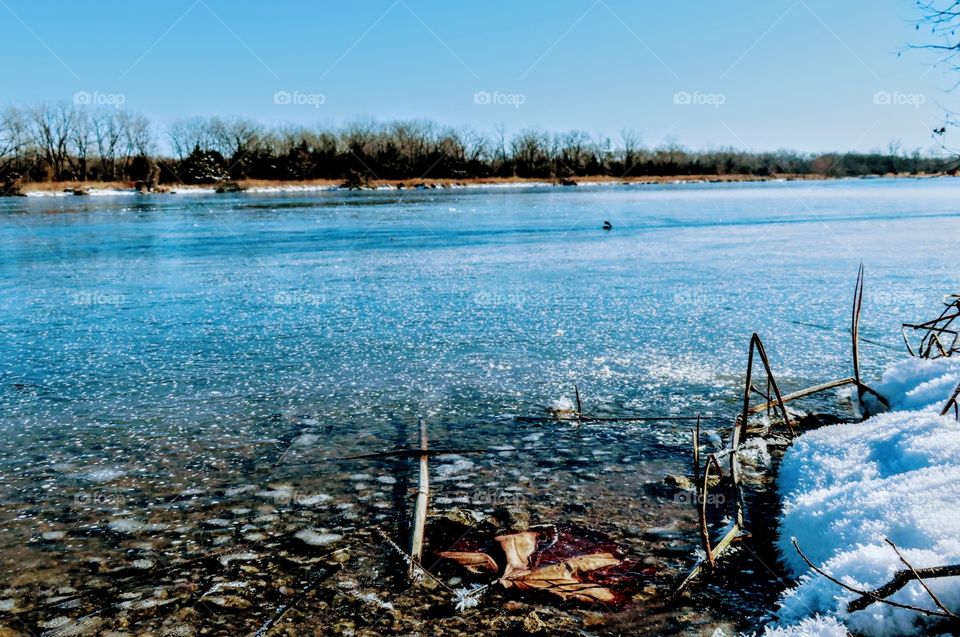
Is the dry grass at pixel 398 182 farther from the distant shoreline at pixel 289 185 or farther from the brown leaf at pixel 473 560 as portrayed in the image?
the brown leaf at pixel 473 560

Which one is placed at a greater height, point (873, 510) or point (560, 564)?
point (873, 510)

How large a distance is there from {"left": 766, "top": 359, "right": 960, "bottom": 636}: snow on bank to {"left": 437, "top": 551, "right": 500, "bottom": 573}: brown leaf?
1.12m

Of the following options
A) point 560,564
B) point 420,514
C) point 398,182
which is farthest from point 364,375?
point 398,182

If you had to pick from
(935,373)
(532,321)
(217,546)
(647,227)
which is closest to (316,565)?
(217,546)

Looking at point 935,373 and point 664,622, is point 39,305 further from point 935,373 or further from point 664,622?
point 935,373

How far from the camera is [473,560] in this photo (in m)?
2.88

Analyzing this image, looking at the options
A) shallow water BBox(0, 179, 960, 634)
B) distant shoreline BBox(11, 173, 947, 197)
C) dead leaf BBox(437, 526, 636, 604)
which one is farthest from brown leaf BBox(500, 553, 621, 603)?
distant shoreline BBox(11, 173, 947, 197)

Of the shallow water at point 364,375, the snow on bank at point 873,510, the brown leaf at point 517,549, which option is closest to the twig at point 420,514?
the shallow water at point 364,375

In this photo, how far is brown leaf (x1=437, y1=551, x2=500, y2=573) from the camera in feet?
9.25

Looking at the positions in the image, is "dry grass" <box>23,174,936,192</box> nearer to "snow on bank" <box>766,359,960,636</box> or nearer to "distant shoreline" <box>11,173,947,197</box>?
"distant shoreline" <box>11,173,947,197</box>

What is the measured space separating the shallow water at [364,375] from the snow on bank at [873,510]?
0.59 m

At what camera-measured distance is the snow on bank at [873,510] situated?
1972mm

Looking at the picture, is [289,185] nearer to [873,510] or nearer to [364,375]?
[364,375]

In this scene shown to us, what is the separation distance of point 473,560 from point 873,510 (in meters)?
1.57
